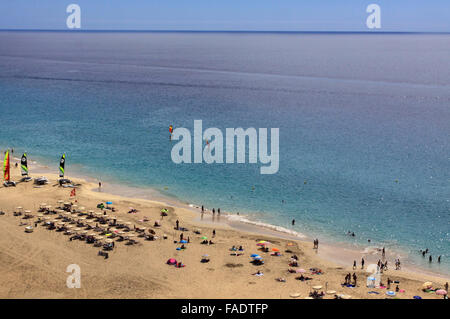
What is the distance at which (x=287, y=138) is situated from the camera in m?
82.6

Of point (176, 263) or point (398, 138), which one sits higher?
point (398, 138)

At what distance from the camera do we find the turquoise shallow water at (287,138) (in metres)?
54.8

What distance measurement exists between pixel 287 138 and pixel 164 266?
4690cm

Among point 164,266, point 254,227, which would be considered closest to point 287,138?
Result: point 254,227

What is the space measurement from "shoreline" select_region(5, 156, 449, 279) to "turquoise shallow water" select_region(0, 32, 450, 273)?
1.37 meters

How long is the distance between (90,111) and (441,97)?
85.8 meters

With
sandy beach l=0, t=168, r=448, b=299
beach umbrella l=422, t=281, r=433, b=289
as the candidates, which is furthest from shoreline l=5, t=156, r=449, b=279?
beach umbrella l=422, t=281, r=433, b=289

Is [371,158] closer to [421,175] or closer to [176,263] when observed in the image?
[421,175]

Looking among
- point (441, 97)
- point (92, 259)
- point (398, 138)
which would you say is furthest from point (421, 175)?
point (441, 97)

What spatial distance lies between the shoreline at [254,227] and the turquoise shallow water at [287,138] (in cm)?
137

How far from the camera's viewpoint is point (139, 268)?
130 ft

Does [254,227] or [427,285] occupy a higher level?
[254,227]

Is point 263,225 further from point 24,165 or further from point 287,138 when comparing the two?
point 287,138

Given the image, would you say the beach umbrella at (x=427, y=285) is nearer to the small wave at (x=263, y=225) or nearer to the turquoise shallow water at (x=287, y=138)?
the turquoise shallow water at (x=287, y=138)
